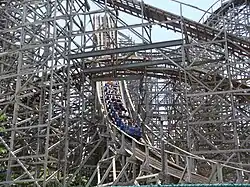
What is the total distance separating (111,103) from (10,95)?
3848 mm

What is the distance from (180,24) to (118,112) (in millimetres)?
4051

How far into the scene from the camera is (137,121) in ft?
50.8

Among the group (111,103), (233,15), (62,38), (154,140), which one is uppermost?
(233,15)

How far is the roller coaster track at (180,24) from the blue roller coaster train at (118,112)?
3.22 m

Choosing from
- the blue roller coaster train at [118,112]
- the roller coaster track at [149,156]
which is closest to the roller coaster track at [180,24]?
the blue roller coaster train at [118,112]

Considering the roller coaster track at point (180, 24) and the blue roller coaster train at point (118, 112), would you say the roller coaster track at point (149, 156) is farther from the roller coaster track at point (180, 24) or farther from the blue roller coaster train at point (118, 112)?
the roller coaster track at point (180, 24)

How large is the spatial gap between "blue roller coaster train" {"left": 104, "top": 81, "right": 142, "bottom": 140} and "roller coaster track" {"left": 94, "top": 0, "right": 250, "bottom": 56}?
3223 mm

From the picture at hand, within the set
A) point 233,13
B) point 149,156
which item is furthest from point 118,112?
point 233,13

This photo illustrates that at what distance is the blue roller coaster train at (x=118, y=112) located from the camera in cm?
1350

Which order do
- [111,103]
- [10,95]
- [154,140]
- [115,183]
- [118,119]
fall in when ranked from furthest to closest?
[154,140]
[111,103]
[118,119]
[10,95]
[115,183]

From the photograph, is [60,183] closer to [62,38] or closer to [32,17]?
[62,38]

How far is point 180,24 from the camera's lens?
13375 mm

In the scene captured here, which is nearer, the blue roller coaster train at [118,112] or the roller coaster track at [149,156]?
the roller coaster track at [149,156]

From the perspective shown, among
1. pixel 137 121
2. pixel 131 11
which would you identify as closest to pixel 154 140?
pixel 137 121
